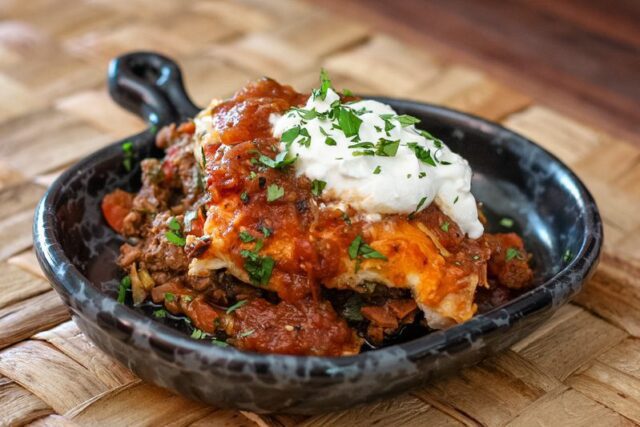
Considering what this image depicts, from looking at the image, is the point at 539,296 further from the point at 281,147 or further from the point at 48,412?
the point at 48,412

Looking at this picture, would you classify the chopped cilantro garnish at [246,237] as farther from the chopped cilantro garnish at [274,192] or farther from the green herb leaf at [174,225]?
the green herb leaf at [174,225]

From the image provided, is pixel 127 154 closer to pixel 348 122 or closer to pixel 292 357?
pixel 348 122

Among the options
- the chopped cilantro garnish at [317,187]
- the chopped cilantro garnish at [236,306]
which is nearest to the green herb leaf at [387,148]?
the chopped cilantro garnish at [317,187]

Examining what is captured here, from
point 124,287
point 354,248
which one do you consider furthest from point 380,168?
point 124,287

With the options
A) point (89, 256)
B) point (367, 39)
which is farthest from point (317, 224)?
point (367, 39)

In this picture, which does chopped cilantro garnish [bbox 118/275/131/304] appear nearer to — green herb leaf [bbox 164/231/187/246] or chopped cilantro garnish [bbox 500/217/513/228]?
green herb leaf [bbox 164/231/187/246]

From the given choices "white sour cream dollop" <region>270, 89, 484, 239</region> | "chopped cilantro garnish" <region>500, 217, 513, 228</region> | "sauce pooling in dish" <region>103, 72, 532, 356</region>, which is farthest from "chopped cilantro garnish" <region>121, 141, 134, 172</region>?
"chopped cilantro garnish" <region>500, 217, 513, 228</region>

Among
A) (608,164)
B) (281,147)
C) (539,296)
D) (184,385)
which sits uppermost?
(281,147)
